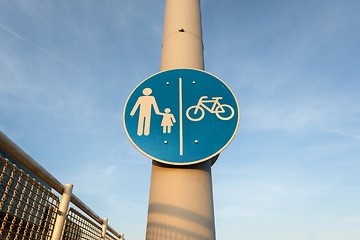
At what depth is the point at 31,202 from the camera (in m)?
1.98

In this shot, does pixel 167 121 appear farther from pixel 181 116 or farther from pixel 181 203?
pixel 181 203

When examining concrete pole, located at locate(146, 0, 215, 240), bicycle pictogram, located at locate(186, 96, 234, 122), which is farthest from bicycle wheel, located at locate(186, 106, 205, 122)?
concrete pole, located at locate(146, 0, 215, 240)

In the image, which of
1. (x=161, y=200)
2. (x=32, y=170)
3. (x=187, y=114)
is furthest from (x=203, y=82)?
(x=32, y=170)

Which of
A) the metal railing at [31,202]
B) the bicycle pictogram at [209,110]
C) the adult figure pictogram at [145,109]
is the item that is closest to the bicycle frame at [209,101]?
the bicycle pictogram at [209,110]

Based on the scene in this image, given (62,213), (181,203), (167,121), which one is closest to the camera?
(181,203)

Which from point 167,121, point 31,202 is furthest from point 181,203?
point 31,202

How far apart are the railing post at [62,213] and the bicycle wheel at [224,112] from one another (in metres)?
1.57

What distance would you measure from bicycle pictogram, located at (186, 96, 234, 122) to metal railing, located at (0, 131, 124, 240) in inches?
47.0

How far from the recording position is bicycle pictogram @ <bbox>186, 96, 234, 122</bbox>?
7.06 feet

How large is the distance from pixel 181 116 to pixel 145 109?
299 millimetres

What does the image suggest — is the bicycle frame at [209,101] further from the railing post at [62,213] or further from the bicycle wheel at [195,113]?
the railing post at [62,213]

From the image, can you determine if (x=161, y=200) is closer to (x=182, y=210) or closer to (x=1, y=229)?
(x=182, y=210)

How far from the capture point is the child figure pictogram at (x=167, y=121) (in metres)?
2.11

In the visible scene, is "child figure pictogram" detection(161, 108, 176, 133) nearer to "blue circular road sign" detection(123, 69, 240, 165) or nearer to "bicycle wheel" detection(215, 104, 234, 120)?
"blue circular road sign" detection(123, 69, 240, 165)
